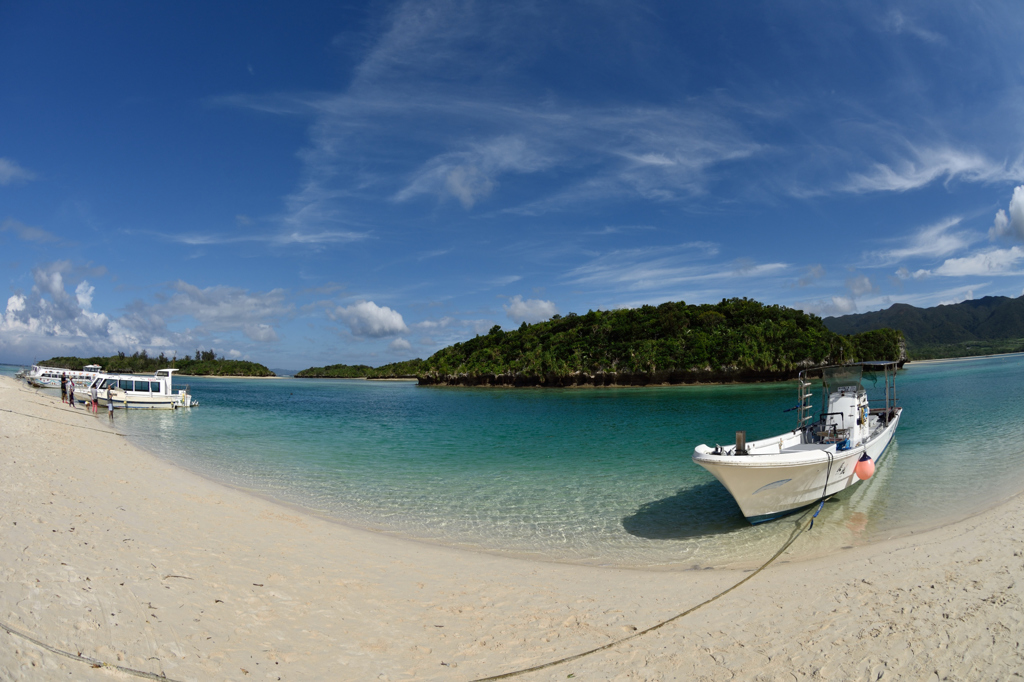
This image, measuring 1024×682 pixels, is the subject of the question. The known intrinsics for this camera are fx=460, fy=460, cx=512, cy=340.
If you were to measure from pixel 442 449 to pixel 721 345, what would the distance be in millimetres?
58555

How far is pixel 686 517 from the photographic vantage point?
35.9 ft

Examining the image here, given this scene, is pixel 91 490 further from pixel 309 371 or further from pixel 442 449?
pixel 309 371

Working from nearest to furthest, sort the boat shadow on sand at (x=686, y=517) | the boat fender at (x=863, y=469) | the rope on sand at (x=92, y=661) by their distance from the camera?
the rope on sand at (x=92, y=661)
the boat shadow on sand at (x=686, y=517)
the boat fender at (x=863, y=469)

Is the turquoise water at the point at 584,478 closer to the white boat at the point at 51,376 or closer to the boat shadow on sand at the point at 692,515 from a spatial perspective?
the boat shadow on sand at the point at 692,515

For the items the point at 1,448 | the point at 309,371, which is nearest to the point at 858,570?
the point at 1,448

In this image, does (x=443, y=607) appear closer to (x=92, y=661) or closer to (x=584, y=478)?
(x=92, y=661)

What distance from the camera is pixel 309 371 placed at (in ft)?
589

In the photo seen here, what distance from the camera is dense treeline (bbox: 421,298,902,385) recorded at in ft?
217

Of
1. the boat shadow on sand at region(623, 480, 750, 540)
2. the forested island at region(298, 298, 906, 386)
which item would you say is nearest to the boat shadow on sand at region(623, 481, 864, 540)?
the boat shadow on sand at region(623, 480, 750, 540)

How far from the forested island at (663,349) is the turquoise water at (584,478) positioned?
3610 centimetres

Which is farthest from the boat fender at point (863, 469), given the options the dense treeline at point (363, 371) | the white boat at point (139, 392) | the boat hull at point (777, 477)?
the dense treeline at point (363, 371)

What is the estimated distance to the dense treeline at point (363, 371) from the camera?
479ft

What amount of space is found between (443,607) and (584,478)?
354 inches

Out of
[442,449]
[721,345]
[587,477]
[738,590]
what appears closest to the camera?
[738,590]
